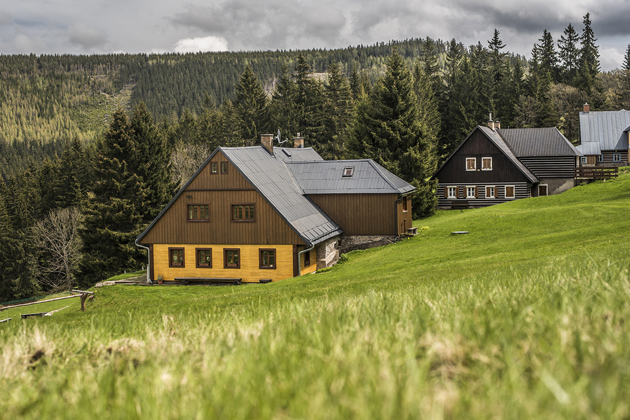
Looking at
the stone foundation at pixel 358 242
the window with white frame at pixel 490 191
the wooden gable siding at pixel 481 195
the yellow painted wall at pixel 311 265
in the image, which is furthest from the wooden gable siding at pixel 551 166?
the yellow painted wall at pixel 311 265

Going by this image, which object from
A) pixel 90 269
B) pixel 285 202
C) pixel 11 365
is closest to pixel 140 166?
pixel 90 269

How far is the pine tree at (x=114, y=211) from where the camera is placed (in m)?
55.3

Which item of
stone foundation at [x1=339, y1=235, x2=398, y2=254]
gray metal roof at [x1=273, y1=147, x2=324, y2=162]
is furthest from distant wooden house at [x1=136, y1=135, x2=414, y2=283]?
gray metal roof at [x1=273, y1=147, x2=324, y2=162]

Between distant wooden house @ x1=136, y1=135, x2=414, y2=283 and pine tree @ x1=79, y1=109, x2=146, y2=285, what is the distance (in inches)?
726

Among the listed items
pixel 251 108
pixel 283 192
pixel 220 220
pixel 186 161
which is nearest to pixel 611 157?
pixel 251 108

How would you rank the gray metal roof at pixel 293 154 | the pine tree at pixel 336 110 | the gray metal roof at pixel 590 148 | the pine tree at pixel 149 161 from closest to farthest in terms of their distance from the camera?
1. the gray metal roof at pixel 293 154
2. the pine tree at pixel 149 161
3. the gray metal roof at pixel 590 148
4. the pine tree at pixel 336 110

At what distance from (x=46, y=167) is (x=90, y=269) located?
128 feet

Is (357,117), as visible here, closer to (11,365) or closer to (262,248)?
(262,248)

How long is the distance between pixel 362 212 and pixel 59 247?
41.5 m

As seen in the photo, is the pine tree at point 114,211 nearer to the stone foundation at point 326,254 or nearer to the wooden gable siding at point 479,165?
the stone foundation at point 326,254

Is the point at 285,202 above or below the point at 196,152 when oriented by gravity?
below

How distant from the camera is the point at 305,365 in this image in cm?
322

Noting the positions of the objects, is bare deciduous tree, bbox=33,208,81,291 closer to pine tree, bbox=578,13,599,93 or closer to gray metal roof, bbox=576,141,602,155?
gray metal roof, bbox=576,141,602,155

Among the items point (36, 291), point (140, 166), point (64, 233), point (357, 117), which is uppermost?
point (357, 117)
